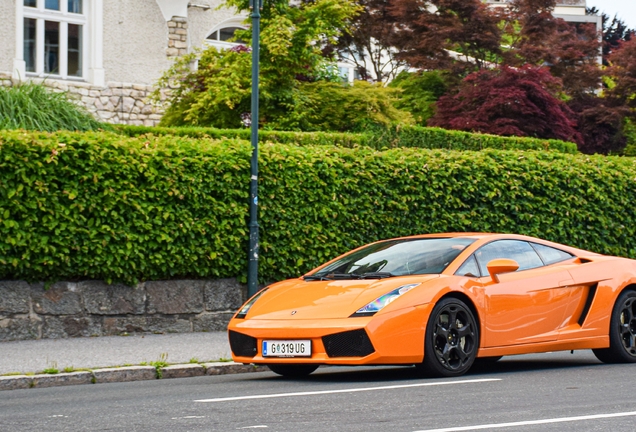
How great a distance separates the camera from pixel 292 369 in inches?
403

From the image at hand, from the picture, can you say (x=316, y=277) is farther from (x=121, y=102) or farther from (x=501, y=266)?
(x=121, y=102)

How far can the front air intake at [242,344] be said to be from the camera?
968 centimetres

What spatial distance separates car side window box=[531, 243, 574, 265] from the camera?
10875 millimetres

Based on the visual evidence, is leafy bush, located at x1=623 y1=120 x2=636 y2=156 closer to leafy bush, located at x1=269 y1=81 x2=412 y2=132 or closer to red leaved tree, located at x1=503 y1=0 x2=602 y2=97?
red leaved tree, located at x1=503 y1=0 x2=602 y2=97

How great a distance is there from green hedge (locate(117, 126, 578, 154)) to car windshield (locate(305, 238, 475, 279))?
6.07 m

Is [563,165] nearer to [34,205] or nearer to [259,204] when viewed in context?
[259,204]

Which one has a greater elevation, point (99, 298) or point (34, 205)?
point (34, 205)

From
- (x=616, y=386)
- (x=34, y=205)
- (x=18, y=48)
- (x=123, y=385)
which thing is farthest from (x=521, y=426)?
(x=18, y=48)

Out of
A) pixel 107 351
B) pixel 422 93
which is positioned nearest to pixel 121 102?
pixel 422 93

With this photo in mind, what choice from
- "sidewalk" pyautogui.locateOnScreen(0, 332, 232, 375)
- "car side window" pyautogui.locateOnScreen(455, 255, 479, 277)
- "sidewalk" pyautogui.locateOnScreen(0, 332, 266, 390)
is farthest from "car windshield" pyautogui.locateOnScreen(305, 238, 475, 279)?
"sidewalk" pyautogui.locateOnScreen(0, 332, 232, 375)

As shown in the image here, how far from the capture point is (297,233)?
50.3 feet

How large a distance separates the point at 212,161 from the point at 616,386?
7.20 meters

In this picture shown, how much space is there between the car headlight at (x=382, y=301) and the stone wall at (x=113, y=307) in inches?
224

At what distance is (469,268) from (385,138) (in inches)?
440
